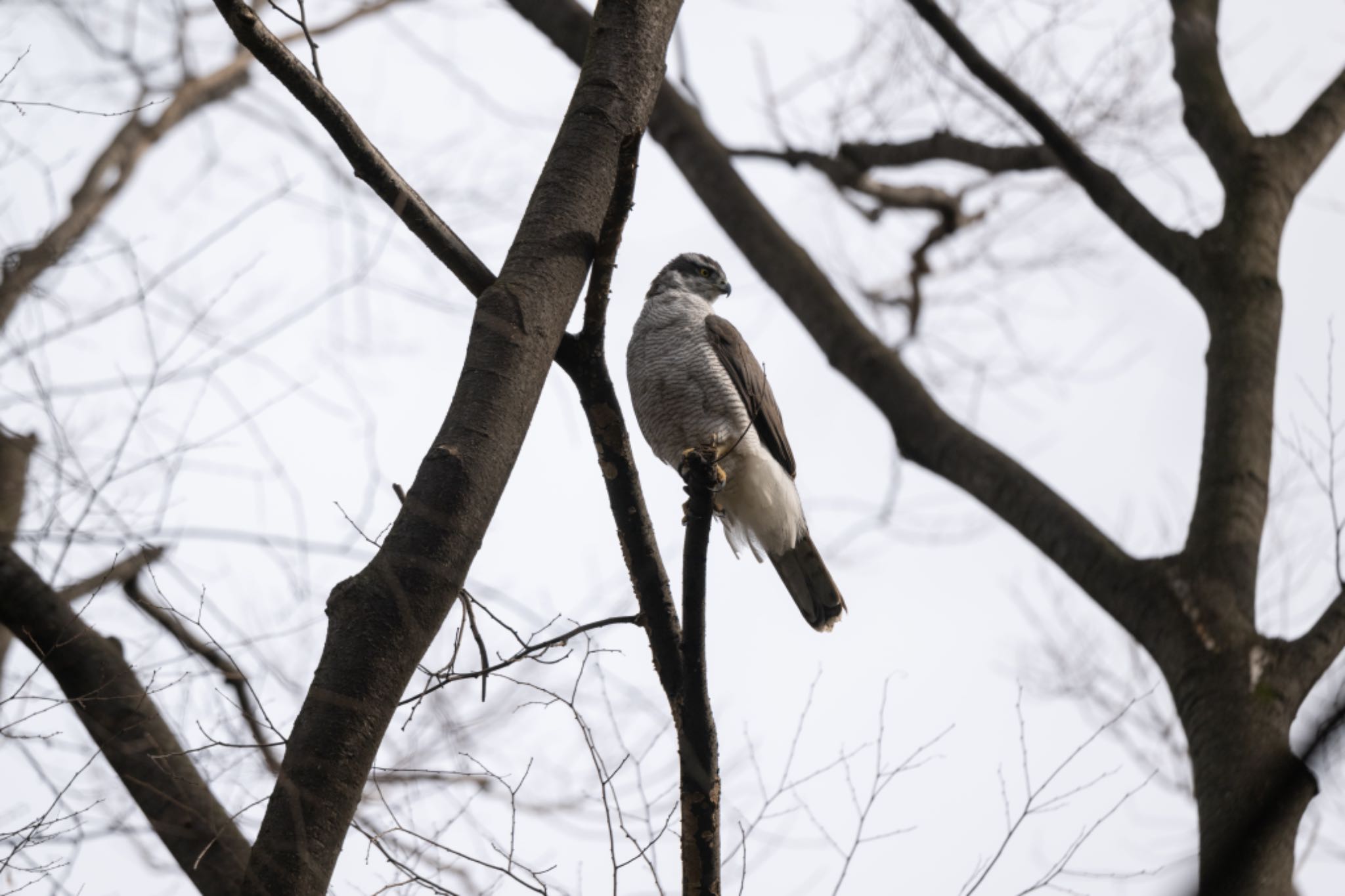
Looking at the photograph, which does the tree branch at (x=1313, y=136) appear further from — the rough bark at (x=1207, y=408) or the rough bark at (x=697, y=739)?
the rough bark at (x=697, y=739)

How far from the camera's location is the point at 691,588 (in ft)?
9.80

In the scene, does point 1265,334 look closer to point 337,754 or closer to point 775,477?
point 775,477

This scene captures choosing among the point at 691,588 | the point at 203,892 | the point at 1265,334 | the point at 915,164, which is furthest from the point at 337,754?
the point at 915,164

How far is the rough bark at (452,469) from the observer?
79.4 inches

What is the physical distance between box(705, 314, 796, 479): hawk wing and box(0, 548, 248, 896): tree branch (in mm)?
2478

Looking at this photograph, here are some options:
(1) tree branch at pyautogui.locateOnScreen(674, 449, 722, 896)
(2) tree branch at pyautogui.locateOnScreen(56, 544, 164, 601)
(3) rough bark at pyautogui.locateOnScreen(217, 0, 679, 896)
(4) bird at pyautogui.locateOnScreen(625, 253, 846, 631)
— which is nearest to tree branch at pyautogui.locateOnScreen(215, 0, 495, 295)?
(3) rough bark at pyautogui.locateOnScreen(217, 0, 679, 896)

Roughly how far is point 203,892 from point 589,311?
2028 millimetres

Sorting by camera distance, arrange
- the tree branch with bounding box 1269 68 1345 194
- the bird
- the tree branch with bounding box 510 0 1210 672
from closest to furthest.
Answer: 1. the tree branch with bounding box 510 0 1210 672
2. the bird
3. the tree branch with bounding box 1269 68 1345 194

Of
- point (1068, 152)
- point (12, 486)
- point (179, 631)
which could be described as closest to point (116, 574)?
point (179, 631)

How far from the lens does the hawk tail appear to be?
501 cm

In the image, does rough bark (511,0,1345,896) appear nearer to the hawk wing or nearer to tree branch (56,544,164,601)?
the hawk wing

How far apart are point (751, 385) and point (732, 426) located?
209 mm

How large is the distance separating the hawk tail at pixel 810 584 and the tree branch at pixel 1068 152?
217 centimetres

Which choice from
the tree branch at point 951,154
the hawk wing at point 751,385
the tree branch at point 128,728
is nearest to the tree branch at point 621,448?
the tree branch at point 128,728
